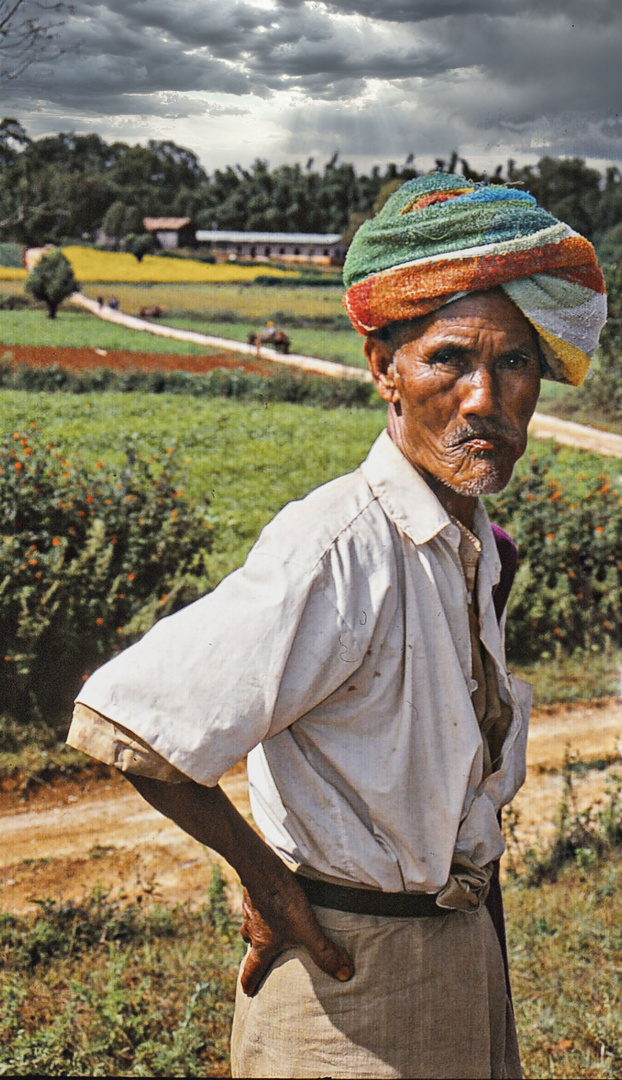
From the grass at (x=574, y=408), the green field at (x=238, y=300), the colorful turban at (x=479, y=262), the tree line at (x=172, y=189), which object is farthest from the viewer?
the grass at (x=574, y=408)

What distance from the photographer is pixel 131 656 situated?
122cm

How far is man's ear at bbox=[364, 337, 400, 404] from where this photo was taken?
4.97ft

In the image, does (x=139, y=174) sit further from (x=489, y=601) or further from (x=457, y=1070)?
(x=457, y=1070)

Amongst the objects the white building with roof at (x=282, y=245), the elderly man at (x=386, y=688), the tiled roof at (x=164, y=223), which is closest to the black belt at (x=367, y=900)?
the elderly man at (x=386, y=688)

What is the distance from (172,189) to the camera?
6.03 metres

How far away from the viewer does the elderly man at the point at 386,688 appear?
122 centimetres

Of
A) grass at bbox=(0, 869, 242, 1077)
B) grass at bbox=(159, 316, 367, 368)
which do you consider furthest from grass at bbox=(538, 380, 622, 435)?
grass at bbox=(0, 869, 242, 1077)

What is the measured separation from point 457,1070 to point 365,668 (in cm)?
68

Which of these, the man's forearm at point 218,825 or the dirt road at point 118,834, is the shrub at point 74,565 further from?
the man's forearm at point 218,825

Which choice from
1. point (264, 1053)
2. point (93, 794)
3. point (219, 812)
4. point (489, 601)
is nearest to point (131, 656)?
point (219, 812)

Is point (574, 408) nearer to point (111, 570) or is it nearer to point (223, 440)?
point (223, 440)

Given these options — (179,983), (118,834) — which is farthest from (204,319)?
(179,983)

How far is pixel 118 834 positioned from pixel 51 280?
3523 mm

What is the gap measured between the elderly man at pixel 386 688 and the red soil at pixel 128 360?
4.93m
